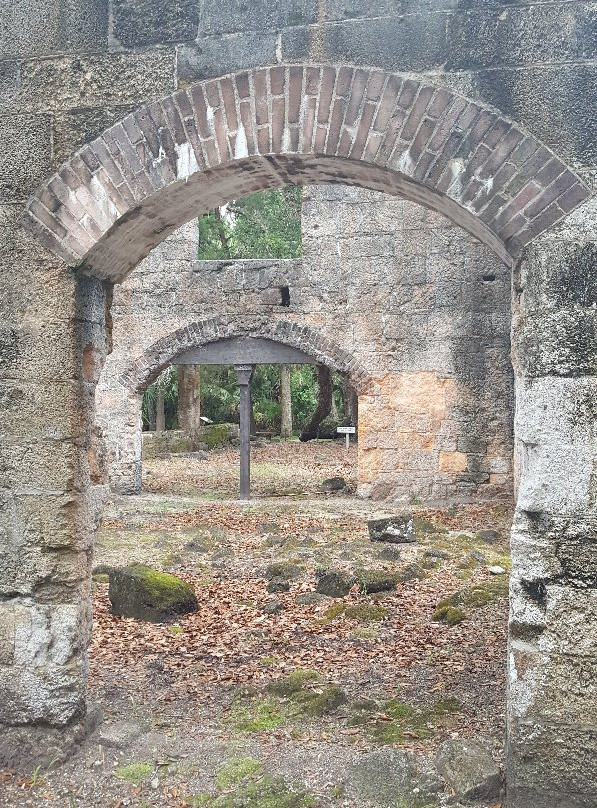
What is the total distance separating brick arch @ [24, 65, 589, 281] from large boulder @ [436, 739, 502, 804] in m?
2.65

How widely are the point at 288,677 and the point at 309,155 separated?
11.8ft

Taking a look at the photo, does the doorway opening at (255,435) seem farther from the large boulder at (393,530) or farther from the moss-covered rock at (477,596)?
the moss-covered rock at (477,596)

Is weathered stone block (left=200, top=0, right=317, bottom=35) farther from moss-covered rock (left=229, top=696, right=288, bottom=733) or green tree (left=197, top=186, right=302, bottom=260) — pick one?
green tree (left=197, top=186, right=302, bottom=260)

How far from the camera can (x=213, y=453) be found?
23.8 meters

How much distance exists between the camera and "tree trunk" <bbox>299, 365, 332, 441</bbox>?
935 inches

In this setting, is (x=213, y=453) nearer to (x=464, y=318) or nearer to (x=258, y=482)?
(x=258, y=482)

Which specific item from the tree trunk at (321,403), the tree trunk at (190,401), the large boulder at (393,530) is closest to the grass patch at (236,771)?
the large boulder at (393,530)

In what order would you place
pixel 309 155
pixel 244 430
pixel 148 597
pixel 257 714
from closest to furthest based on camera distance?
pixel 309 155 < pixel 257 714 < pixel 148 597 < pixel 244 430

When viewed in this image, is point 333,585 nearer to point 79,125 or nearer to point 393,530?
point 393,530

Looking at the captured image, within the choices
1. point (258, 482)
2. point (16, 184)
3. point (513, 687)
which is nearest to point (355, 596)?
point (513, 687)

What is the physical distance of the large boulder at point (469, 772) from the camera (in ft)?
12.6

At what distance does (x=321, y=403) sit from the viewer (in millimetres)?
25078

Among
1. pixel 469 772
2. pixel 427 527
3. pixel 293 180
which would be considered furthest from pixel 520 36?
pixel 427 527

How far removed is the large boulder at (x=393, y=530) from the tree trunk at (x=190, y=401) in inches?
502
